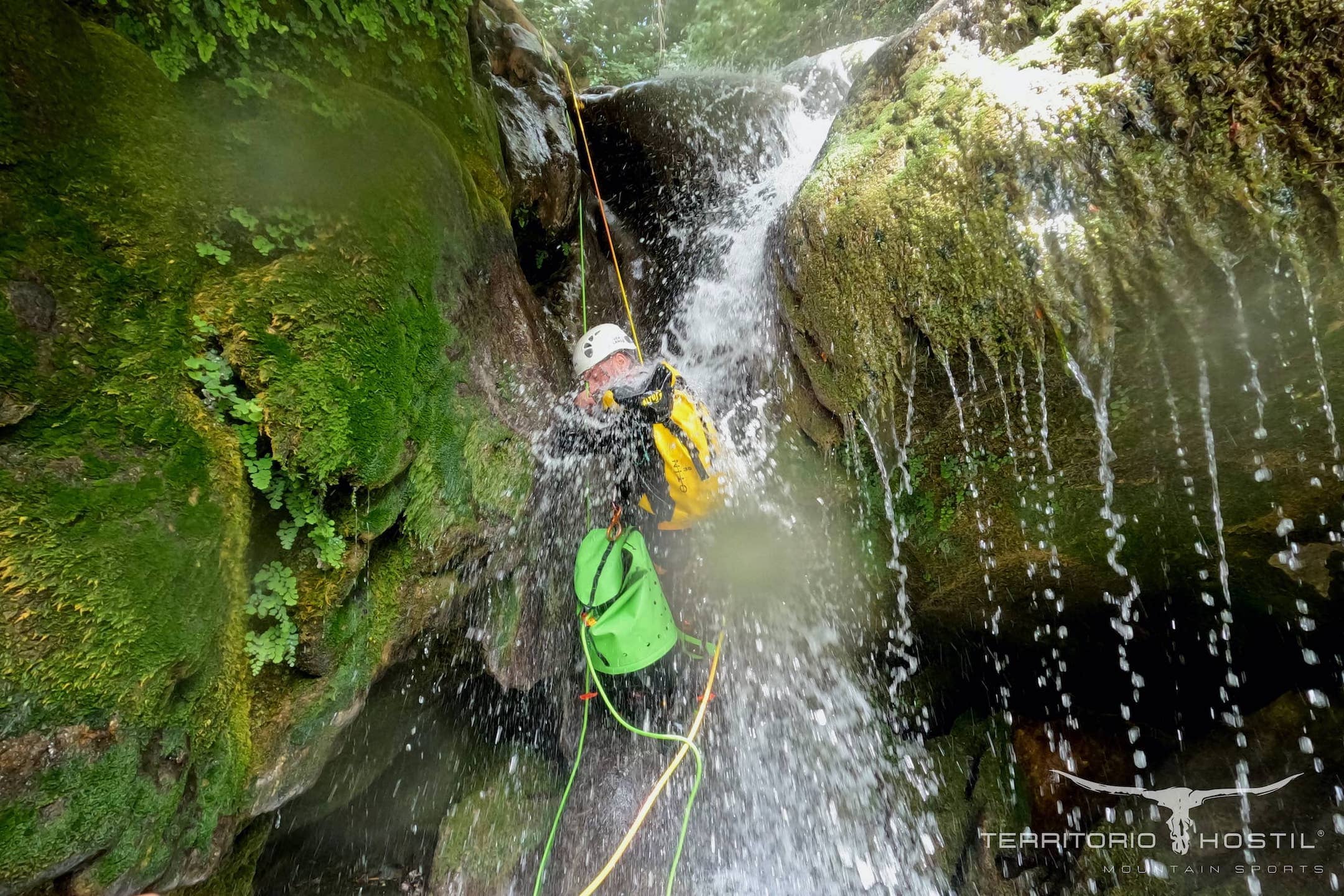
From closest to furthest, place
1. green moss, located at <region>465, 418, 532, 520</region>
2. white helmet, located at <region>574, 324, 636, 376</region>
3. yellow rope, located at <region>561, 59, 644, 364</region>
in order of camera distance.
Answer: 1. green moss, located at <region>465, 418, 532, 520</region>
2. white helmet, located at <region>574, 324, 636, 376</region>
3. yellow rope, located at <region>561, 59, 644, 364</region>

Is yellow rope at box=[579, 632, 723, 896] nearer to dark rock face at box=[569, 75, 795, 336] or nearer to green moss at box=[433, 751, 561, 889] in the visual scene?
green moss at box=[433, 751, 561, 889]

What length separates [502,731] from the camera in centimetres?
460

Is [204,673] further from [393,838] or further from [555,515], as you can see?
[393,838]

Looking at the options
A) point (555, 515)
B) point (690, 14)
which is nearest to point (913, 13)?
point (690, 14)

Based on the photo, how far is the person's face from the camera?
4.35 meters

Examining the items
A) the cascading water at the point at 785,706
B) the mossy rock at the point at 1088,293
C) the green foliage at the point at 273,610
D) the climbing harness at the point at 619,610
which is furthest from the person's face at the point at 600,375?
the green foliage at the point at 273,610

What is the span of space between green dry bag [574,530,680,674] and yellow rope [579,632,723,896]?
0.76 meters

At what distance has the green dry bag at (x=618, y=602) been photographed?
11.5ft

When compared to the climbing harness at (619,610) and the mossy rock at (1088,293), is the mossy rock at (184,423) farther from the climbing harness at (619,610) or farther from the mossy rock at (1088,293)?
the mossy rock at (1088,293)

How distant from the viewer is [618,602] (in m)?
3.52

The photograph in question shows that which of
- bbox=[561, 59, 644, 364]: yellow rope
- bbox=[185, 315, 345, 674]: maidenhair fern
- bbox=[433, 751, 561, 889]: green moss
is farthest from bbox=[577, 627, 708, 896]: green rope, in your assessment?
bbox=[561, 59, 644, 364]: yellow rope

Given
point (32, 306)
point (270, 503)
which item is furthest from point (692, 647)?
point (32, 306)

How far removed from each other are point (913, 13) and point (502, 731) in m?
13.1

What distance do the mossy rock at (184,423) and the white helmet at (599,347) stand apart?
130 centimetres
